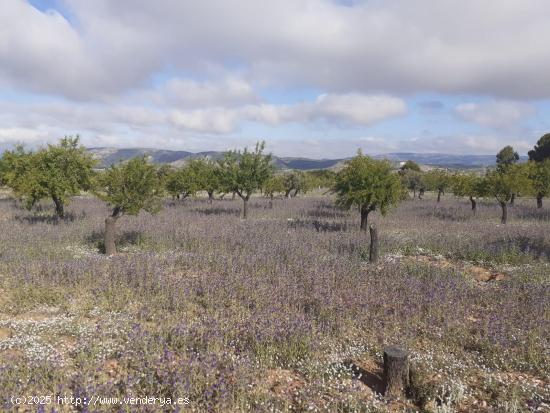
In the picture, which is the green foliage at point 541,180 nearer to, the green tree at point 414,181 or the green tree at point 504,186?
the green tree at point 504,186

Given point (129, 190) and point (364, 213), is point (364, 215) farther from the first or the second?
point (129, 190)

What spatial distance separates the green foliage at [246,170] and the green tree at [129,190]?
11.9 meters

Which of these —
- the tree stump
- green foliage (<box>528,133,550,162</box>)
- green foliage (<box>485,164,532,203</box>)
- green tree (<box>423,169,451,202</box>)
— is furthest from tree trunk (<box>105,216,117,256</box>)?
green foliage (<box>528,133,550,162</box>)

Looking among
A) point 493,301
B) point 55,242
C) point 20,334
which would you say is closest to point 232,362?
point 20,334

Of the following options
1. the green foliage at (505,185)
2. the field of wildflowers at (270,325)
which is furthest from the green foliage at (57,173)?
the green foliage at (505,185)

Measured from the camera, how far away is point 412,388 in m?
6.57

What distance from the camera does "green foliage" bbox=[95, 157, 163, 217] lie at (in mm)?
15773

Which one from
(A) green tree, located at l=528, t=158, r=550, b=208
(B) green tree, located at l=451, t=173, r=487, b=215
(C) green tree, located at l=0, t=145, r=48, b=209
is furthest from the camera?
(A) green tree, located at l=528, t=158, r=550, b=208

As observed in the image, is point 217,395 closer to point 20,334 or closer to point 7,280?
point 20,334

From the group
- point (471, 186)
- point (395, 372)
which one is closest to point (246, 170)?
point (471, 186)

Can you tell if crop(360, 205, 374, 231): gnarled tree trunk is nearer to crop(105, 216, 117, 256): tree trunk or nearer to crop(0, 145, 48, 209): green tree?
crop(105, 216, 117, 256): tree trunk

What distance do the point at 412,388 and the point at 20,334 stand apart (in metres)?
7.84

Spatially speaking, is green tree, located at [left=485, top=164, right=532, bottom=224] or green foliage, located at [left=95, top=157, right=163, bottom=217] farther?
green tree, located at [left=485, top=164, right=532, bottom=224]

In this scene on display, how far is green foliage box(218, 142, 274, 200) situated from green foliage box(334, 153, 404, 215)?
784cm
